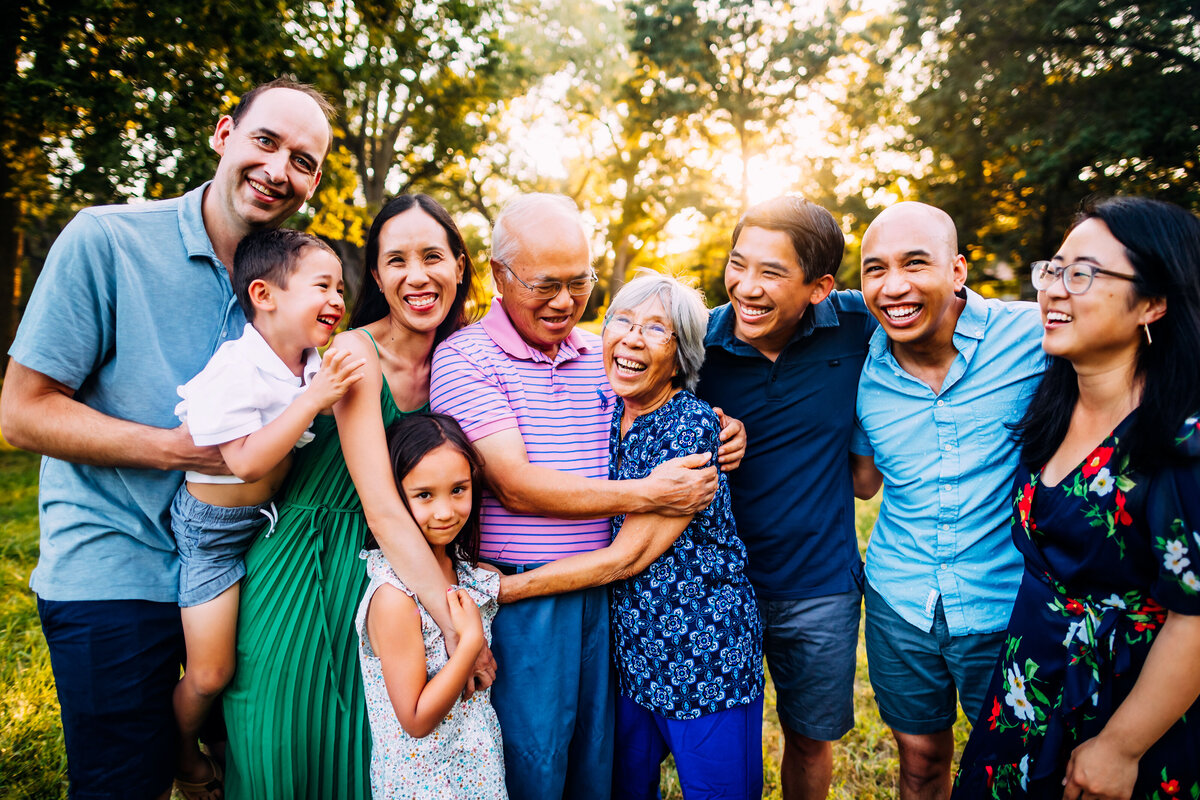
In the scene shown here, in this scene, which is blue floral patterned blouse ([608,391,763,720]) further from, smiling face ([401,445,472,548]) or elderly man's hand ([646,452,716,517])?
smiling face ([401,445,472,548])

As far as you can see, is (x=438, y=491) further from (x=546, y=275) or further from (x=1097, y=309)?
(x=1097, y=309)

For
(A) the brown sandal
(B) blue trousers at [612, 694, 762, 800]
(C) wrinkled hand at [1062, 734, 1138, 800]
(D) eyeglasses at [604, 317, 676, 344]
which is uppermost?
(D) eyeglasses at [604, 317, 676, 344]

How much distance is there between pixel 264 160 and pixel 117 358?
823mm

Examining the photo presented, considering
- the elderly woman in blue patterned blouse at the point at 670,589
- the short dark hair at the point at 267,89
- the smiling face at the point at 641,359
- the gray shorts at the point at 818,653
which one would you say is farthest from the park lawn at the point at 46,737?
the short dark hair at the point at 267,89

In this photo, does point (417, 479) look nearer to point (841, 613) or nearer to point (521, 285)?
point (521, 285)

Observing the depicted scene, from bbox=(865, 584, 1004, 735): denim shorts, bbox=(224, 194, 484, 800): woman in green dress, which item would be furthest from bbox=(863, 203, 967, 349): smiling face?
bbox=(224, 194, 484, 800): woman in green dress

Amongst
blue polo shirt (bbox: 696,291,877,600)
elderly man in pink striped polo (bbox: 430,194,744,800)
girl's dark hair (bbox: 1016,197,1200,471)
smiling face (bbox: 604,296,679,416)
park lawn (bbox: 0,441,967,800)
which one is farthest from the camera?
park lawn (bbox: 0,441,967,800)

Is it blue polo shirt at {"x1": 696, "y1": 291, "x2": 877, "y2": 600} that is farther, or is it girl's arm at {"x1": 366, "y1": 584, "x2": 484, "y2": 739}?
blue polo shirt at {"x1": 696, "y1": 291, "x2": 877, "y2": 600}

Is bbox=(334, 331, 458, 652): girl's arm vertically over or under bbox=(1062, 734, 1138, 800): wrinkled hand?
over

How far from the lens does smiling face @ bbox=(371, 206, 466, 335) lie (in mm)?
2396

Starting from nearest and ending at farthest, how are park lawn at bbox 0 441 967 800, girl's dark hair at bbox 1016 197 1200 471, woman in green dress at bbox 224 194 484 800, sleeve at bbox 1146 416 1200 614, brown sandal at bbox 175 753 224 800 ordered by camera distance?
sleeve at bbox 1146 416 1200 614
girl's dark hair at bbox 1016 197 1200 471
woman in green dress at bbox 224 194 484 800
brown sandal at bbox 175 753 224 800
park lawn at bbox 0 441 967 800

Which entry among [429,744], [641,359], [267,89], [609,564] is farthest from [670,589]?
[267,89]

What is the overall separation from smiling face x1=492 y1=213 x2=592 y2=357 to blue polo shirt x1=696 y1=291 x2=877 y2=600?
2.24ft

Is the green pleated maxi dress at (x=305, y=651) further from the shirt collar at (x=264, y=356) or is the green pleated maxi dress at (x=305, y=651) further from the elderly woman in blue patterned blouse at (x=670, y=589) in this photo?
the elderly woman in blue patterned blouse at (x=670, y=589)
